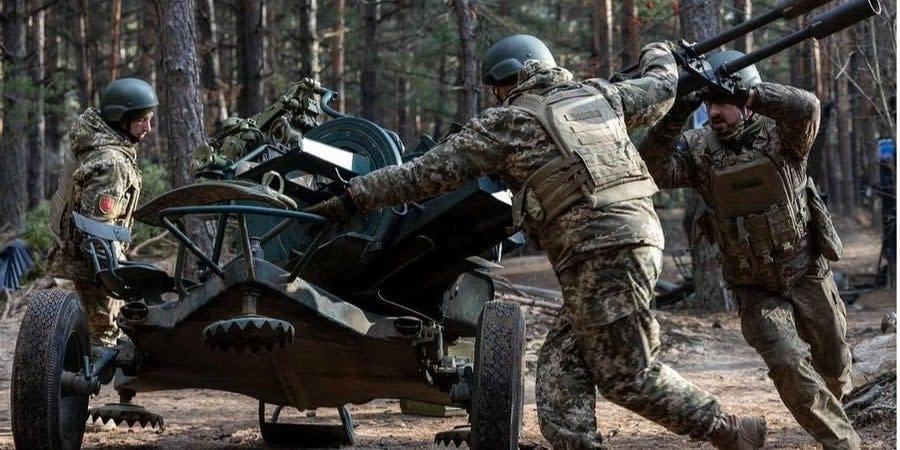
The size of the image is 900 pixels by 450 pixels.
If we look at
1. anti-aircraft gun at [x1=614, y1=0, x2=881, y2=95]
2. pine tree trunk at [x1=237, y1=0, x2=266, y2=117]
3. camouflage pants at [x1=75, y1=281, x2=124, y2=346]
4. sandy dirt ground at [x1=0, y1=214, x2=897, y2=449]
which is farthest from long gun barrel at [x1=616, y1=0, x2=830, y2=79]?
pine tree trunk at [x1=237, y1=0, x2=266, y2=117]

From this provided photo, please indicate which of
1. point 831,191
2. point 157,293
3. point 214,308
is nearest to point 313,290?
point 214,308

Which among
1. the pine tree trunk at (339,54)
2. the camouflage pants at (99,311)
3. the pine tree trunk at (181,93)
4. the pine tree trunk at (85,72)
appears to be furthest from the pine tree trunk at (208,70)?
the camouflage pants at (99,311)

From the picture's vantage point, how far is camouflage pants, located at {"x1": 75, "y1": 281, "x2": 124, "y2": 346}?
8.27 metres

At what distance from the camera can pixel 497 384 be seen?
5.54 metres

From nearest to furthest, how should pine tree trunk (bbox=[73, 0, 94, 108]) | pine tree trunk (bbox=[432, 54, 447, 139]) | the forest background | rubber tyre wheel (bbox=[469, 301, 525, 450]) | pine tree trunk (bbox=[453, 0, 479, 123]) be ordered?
1. rubber tyre wheel (bbox=[469, 301, 525, 450])
2. the forest background
3. pine tree trunk (bbox=[453, 0, 479, 123])
4. pine tree trunk (bbox=[73, 0, 94, 108])
5. pine tree trunk (bbox=[432, 54, 447, 139])

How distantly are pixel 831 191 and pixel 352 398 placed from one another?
33.3 metres

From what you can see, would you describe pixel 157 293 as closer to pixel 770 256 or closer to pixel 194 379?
pixel 194 379

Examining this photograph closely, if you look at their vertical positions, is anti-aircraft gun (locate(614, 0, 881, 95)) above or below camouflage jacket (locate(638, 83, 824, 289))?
above

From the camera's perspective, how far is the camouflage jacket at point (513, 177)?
5328 mm

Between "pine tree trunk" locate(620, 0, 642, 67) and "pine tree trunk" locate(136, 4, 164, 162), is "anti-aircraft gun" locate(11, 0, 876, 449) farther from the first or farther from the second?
"pine tree trunk" locate(136, 4, 164, 162)

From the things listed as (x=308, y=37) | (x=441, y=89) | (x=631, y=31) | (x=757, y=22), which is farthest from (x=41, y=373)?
(x=441, y=89)

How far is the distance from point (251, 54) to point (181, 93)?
31.0 ft

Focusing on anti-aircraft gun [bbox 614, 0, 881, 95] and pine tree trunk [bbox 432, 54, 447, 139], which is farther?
pine tree trunk [bbox 432, 54, 447, 139]

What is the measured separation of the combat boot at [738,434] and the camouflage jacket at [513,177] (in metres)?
0.80
